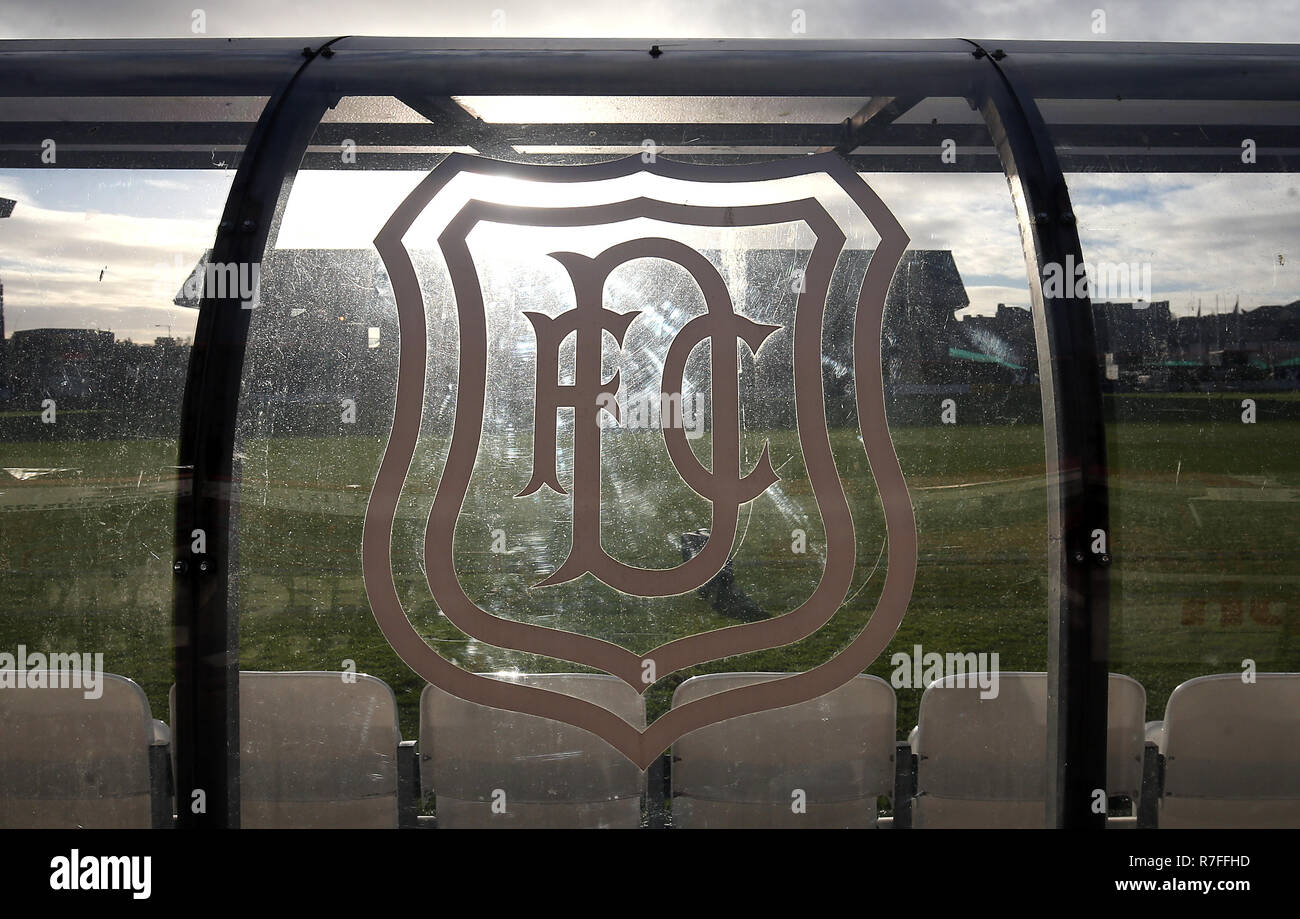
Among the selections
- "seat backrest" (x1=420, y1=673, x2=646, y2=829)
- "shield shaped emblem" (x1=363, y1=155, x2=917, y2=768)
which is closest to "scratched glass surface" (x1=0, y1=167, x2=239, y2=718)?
"shield shaped emblem" (x1=363, y1=155, x2=917, y2=768)

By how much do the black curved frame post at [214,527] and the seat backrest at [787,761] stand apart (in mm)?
986

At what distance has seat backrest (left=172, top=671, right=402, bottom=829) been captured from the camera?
2172 mm

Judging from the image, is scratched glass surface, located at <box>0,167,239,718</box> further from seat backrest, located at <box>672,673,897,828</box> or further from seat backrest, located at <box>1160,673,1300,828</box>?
seat backrest, located at <box>1160,673,1300,828</box>

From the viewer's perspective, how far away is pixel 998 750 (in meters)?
2.25

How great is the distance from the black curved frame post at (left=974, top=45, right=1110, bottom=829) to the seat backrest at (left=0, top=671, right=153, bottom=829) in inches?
79.5

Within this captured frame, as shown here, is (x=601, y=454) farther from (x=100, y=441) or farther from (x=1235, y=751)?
(x=1235, y=751)

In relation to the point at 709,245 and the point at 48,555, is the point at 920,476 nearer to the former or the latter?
the point at 709,245

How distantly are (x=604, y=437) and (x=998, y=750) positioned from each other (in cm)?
118

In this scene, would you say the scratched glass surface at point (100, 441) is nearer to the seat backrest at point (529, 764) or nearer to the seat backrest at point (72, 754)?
the seat backrest at point (72, 754)

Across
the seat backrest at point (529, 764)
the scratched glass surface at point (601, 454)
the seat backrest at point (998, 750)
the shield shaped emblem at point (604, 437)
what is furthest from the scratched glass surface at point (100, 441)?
the seat backrest at point (998, 750)

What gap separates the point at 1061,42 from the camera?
241 cm

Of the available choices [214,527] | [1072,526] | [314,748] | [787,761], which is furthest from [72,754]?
[1072,526]
